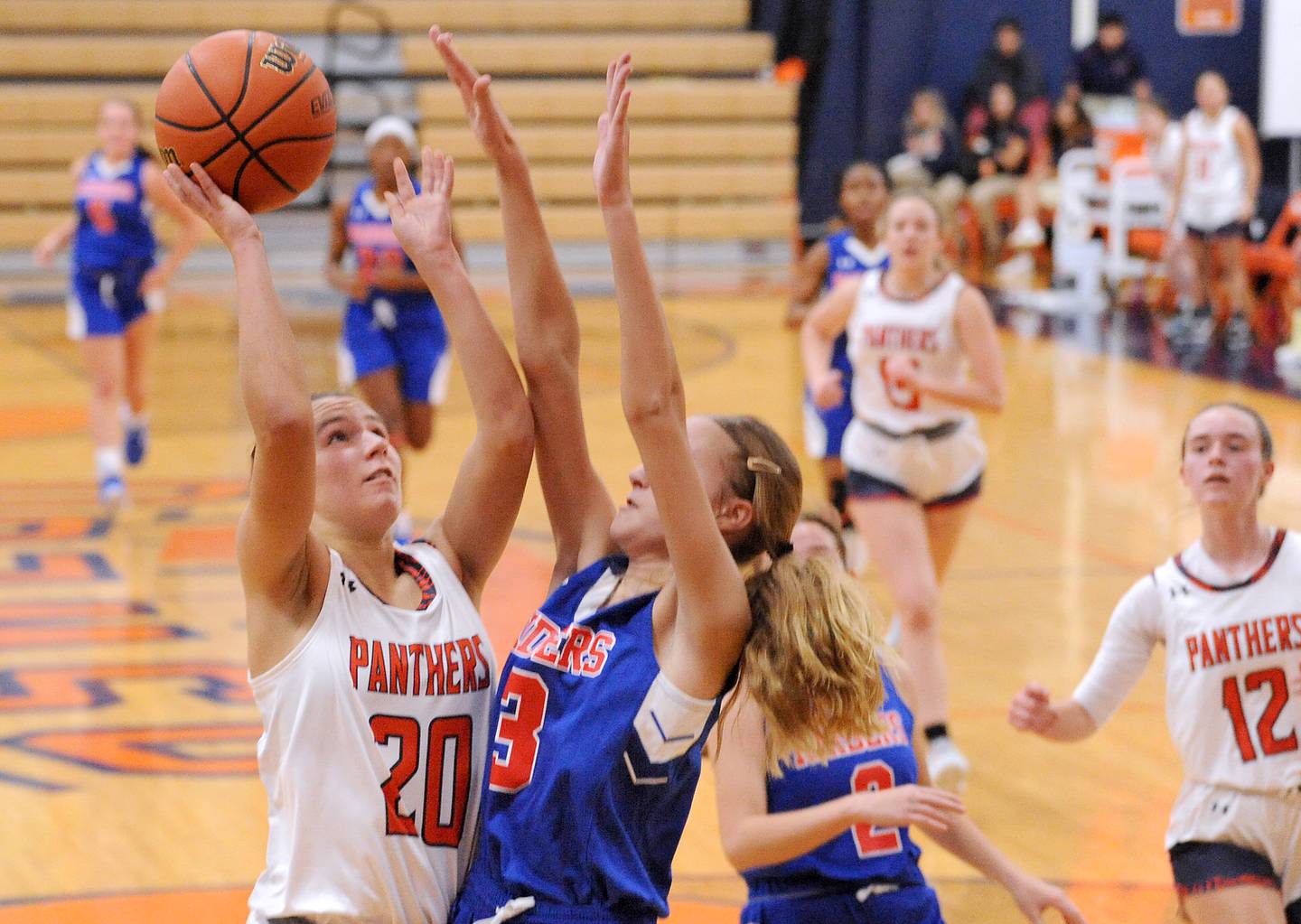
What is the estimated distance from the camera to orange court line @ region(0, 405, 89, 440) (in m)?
11.2

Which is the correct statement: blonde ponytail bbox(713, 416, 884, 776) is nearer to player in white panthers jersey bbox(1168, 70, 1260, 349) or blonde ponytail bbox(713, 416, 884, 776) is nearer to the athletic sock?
the athletic sock

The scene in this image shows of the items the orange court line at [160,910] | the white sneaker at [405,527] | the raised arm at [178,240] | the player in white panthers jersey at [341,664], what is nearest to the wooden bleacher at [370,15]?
the raised arm at [178,240]

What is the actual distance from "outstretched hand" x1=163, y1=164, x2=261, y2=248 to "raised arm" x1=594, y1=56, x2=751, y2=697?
538mm

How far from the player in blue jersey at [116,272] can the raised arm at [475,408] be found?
646 cm

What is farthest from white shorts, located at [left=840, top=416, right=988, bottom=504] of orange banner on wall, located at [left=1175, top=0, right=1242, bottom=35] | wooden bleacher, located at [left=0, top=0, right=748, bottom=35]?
orange banner on wall, located at [left=1175, top=0, right=1242, bottom=35]

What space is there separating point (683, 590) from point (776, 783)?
989 mm

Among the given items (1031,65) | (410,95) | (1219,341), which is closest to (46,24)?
(410,95)

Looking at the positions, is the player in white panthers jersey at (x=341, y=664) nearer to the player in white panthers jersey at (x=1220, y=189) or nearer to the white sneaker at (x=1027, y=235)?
the player in white panthers jersey at (x=1220, y=189)

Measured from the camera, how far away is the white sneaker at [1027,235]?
17.9 m

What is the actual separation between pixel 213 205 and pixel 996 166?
55.0ft

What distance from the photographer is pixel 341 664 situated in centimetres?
258

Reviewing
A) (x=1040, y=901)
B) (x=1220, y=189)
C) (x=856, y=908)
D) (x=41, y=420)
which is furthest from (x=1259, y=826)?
(x=1220, y=189)

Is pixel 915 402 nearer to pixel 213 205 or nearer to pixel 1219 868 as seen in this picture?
pixel 1219 868

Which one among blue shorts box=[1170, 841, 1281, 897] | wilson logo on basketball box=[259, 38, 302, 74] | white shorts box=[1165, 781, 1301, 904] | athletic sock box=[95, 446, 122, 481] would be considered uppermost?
wilson logo on basketball box=[259, 38, 302, 74]
